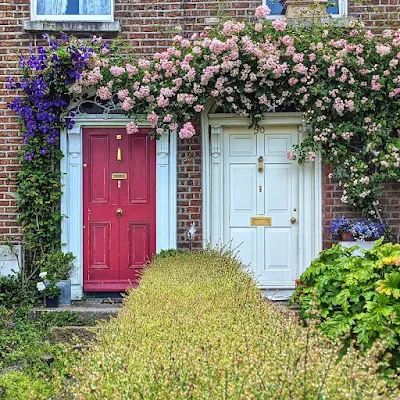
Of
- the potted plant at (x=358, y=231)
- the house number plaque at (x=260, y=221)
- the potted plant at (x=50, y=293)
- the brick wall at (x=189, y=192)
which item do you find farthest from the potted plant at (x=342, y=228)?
the potted plant at (x=50, y=293)

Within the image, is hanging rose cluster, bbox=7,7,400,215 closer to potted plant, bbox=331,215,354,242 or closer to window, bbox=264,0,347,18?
potted plant, bbox=331,215,354,242

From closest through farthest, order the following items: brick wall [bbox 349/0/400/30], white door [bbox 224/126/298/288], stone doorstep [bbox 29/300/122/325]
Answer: stone doorstep [bbox 29/300/122/325]
brick wall [bbox 349/0/400/30]
white door [bbox 224/126/298/288]

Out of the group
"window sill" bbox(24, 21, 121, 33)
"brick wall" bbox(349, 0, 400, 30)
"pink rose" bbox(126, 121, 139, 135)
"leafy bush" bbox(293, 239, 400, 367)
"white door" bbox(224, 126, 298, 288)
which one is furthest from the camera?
"white door" bbox(224, 126, 298, 288)

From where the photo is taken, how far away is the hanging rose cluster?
7922 millimetres

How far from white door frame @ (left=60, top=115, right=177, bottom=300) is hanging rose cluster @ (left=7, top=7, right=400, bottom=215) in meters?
0.33

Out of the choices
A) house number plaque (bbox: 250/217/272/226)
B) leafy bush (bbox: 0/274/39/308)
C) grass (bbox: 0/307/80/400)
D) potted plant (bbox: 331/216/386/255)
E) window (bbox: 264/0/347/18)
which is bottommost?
grass (bbox: 0/307/80/400)

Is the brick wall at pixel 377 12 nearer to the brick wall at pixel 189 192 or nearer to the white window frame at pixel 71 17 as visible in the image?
the brick wall at pixel 189 192

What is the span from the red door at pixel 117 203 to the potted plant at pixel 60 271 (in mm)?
530

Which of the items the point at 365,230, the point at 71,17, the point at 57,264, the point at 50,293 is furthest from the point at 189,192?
the point at 71,17

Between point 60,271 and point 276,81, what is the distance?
3531mm

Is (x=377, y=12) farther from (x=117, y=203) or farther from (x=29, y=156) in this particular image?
(x=29, y=156)

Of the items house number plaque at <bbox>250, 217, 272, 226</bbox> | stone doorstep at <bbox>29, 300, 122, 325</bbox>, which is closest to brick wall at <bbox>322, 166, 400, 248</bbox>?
house number plaque at <bbox>250, 217, 272, 226</bbox>

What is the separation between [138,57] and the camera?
8.36m

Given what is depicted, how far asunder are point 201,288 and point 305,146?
4.02m
